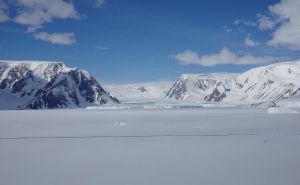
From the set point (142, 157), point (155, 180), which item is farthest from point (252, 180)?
point (142, 157)

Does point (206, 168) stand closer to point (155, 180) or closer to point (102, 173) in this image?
point (155, 180)

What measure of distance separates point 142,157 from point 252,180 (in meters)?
9.08

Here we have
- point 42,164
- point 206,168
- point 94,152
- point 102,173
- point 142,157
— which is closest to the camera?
point 102,173

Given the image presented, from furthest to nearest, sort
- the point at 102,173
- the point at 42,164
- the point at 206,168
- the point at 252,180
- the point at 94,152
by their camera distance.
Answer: the point at 94,152
the point at 42,164
the point at 206,168
the point at 102,173
the point at 252,180

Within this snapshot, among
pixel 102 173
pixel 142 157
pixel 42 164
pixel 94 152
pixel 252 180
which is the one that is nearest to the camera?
pixel 252 180

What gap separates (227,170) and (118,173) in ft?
17.7

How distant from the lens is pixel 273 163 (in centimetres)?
2103

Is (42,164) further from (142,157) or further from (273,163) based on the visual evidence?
(273,163)

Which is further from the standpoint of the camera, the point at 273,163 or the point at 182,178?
the point at 273,163

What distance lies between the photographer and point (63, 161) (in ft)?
74.8

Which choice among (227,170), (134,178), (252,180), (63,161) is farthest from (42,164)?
(252,180)

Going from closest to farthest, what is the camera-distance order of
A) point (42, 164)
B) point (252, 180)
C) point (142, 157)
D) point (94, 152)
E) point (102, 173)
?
1. point (252, 180)
2. point (102, 173)
3. point (42, 164)
4. point (142, 157)
5. point (94, 152)

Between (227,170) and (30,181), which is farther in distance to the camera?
(227,170)

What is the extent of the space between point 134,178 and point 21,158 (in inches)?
402
